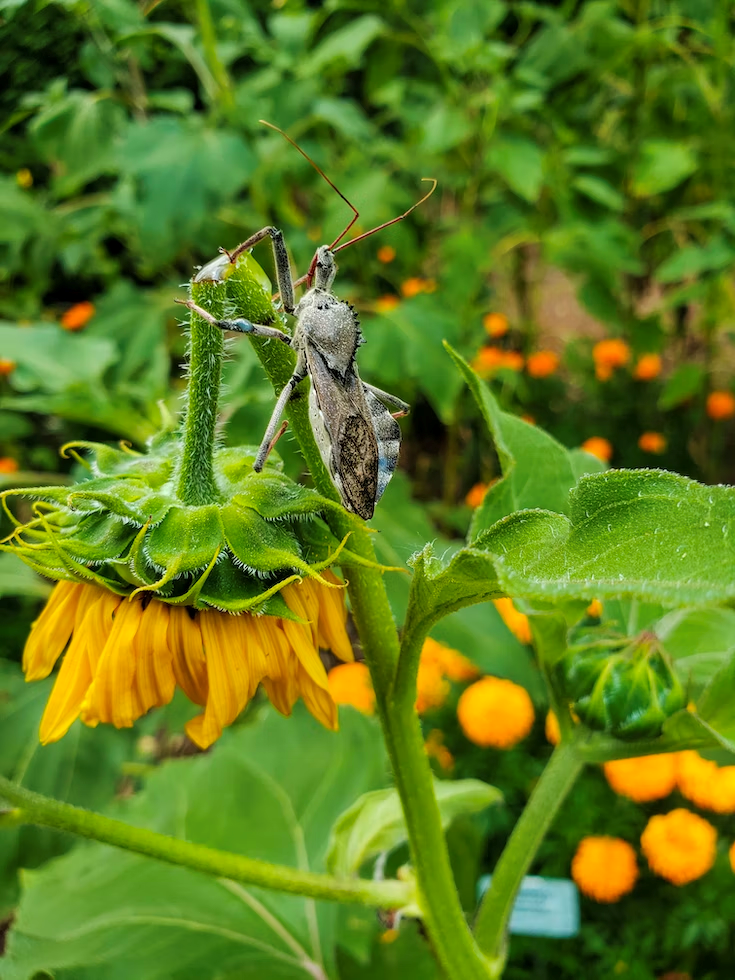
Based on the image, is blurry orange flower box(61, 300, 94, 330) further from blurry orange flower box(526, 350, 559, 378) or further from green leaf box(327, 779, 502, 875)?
green leaf box(327, 779, 502, 875)

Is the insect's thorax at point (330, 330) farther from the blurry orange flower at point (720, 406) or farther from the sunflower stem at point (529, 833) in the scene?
the blurry orange flower at point (720, 406)

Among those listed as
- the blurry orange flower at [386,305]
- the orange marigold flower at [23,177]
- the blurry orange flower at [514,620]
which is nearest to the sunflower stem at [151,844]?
the blurry orange flower at [514,620]

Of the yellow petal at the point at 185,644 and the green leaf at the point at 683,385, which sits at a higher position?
the yellow petal at the point at 185,644

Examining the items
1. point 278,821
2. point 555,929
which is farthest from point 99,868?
point 555,929

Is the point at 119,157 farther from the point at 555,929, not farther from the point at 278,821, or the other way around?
the point at 555,929

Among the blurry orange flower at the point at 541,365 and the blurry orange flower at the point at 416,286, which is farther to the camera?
the blurry orange flower at the point at 541,365

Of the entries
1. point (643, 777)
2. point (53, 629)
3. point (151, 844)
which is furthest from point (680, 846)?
point (53, 629)

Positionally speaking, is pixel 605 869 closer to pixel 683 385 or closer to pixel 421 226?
pixel 683 385
